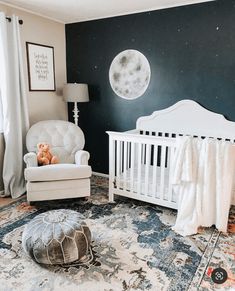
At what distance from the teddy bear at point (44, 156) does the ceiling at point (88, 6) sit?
1680 mm

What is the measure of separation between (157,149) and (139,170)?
31 centimetres

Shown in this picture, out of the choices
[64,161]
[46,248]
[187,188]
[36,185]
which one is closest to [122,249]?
[46,248]

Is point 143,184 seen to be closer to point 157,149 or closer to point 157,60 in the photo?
point 157,149

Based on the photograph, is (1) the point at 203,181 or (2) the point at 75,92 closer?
(1) the point at 203,181

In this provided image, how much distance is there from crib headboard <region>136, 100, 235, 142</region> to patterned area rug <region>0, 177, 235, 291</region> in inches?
39.1

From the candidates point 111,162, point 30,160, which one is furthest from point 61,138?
point 111,162

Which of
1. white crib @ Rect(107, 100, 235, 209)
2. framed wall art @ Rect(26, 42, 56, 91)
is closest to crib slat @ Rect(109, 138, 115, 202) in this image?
white crib @ Rect(107, 100, 235, 209)

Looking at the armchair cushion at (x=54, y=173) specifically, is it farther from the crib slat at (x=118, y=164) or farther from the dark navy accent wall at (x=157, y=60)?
the dark navy accent wall at (x=157, y=60)

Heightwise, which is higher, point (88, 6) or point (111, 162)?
point (88, 6)

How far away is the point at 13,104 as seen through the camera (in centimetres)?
320

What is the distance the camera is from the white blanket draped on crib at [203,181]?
90.5 inches

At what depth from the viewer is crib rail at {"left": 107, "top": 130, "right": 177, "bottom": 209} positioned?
2.76m

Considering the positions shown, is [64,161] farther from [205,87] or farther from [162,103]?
[205,87]

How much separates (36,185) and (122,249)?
1.22m
